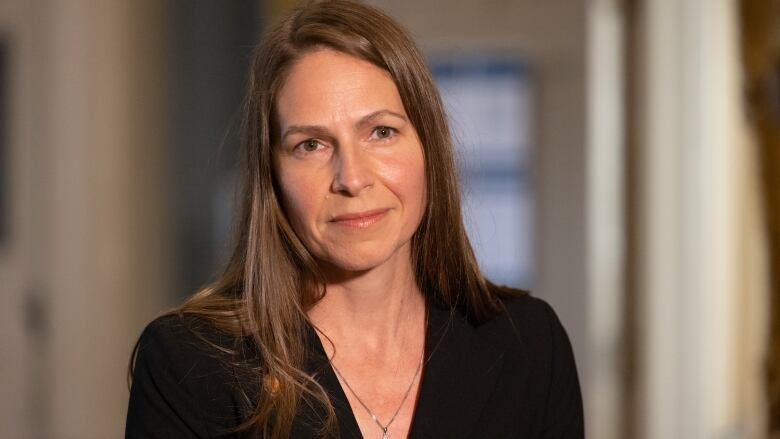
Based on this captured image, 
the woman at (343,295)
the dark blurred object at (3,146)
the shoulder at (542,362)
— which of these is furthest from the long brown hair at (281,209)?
the dark blurred object at (3,146)

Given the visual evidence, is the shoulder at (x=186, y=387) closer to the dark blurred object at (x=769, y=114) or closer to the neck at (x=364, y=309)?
the neck at (x=364, y=309)

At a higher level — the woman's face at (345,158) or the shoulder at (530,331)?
the woman's face at (345,158)

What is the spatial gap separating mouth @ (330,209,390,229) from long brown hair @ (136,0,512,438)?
12 centimetres

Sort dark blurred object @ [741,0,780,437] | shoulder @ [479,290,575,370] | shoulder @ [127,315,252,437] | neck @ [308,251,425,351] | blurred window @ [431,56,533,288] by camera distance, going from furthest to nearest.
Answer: blurred window @ [431,56,533,288] → dark blurred object @ [741,0,780,437] → shoulder @ [479,290,575,370] → neck @ [308,251,425,351] → shoulder @ [127,315,252,437]

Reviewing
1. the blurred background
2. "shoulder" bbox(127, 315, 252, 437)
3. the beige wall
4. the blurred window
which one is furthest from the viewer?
the blurred window

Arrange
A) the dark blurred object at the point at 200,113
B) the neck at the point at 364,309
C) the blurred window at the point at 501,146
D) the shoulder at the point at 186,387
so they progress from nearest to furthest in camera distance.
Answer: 1. the shoulder at the point at 186,387
2. the neck at the point at 364,309
3. the dark blurred object at the point at 200,113
4. the blurred window at the point at 501,146

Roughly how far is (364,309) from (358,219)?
192 millimetres

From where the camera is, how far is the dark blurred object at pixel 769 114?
2412 mm

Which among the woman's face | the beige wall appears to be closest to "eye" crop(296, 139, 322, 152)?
the woman's face

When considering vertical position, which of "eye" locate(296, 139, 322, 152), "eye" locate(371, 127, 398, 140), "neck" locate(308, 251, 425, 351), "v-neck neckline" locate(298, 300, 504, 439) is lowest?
"v-neck neckline" locate(298, 300, 504, 439)

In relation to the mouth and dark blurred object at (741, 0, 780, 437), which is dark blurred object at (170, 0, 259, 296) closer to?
dark blurred object at (741, 0, 780, 437)

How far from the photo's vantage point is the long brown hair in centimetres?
144

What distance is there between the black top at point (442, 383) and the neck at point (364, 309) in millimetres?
51

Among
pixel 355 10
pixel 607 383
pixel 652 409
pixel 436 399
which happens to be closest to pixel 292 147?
pixel 355 10
